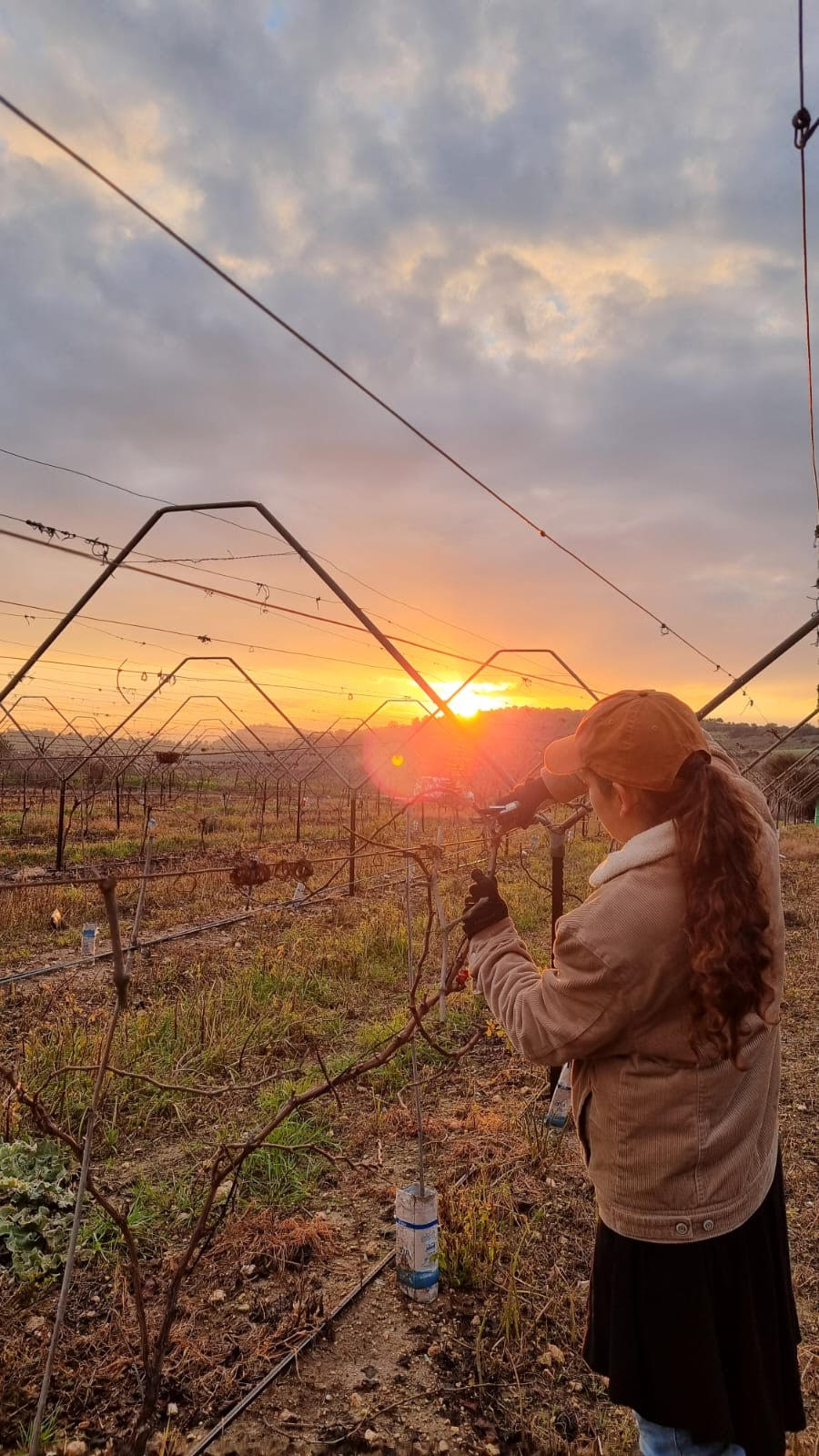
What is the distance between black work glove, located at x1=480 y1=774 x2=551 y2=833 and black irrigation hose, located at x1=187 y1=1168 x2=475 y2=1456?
1.93m

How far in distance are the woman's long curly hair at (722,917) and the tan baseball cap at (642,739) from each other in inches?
3.1

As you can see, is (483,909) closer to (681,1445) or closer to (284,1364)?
(681,1445)

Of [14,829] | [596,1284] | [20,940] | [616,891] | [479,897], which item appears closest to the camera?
[616,891]

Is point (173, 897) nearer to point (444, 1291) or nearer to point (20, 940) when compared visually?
point (20, 940)

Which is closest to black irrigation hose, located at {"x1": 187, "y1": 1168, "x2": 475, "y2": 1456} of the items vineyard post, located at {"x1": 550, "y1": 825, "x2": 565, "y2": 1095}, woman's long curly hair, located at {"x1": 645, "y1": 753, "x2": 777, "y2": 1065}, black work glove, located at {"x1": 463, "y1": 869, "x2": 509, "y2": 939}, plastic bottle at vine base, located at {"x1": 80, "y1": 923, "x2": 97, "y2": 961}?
vineyard post, located at {"x1": 550, "y1": 825, "x2": 565, "y2": 1095}

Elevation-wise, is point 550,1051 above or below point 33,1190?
above

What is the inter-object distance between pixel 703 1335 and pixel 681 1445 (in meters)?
0.25

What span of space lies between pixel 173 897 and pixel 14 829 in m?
9.84

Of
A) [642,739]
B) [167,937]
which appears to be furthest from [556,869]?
[167,937]

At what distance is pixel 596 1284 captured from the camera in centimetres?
154

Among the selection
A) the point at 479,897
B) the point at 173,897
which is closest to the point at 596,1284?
the point at 479,897

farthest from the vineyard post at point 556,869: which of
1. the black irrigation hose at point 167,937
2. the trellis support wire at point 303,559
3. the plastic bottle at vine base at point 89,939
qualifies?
the plastic bottle at vine base at point 89,939

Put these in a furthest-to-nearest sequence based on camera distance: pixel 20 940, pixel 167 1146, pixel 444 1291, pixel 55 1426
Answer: pixel 20 940, pixel 167 1146, pixel 444 1291, pixel 55 1426

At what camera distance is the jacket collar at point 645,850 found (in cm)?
137
